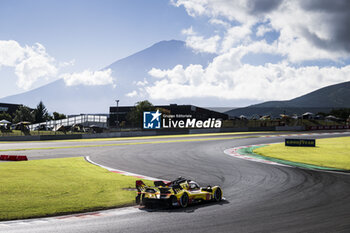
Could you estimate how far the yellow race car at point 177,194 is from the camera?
31.1 ft

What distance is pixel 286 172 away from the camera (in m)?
16.6

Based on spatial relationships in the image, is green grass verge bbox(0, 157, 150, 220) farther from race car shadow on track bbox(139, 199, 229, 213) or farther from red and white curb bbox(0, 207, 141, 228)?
race car shadow on track bbox(139, 199, 229, 213)

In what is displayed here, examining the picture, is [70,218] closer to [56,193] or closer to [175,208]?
[56,193]

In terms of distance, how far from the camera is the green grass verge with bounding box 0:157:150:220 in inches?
364

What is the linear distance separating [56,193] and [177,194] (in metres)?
4.12

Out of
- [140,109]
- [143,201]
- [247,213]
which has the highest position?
[140,109]

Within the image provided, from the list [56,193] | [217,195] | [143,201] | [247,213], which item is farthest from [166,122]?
[247,213]

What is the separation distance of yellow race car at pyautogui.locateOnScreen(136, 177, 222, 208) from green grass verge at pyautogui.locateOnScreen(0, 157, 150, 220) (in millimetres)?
872

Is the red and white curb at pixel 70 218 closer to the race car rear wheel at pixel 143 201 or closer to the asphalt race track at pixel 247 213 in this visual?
the asphalt race track at pixel 247 213

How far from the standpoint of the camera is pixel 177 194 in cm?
958

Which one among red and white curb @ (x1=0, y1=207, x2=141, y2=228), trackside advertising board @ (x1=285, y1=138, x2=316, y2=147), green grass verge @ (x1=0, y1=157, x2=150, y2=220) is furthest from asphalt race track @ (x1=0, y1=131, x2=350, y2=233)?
trackside advertising board @ (x1=285, y1=138, x2=316, y2=147)

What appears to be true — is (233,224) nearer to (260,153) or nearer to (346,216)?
(346,216)

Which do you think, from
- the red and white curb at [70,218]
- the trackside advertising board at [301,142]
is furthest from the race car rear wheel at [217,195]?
the trackside advertising board at [301,142]

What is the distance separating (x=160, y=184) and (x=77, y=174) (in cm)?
594
